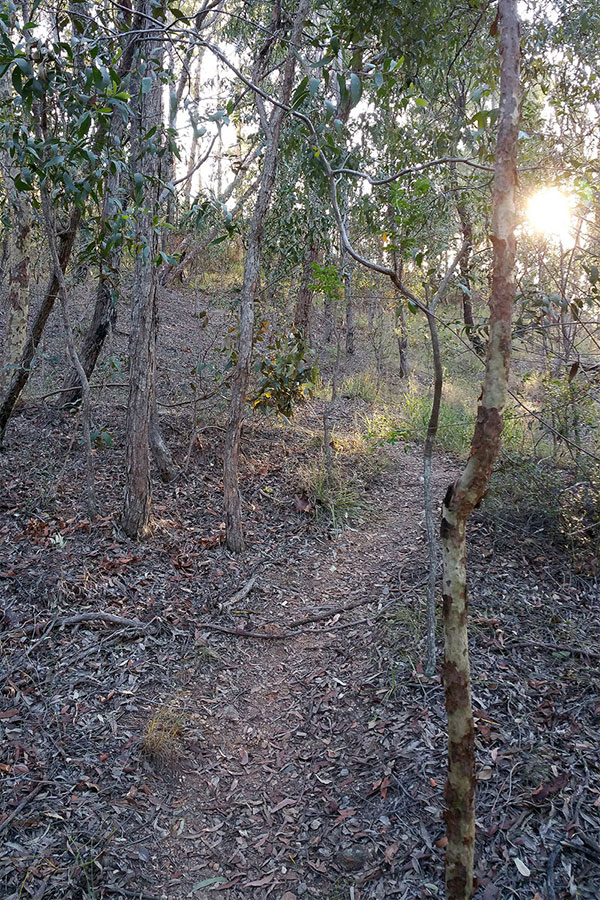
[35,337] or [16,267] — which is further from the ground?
[16,267]

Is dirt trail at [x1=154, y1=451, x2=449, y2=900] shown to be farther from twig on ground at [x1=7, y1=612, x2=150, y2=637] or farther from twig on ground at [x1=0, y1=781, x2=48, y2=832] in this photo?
twig on ground at [x1=0, y1=781, x2=48, y2=832]

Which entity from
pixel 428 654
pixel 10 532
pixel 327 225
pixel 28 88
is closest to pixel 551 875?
pixel 428 654

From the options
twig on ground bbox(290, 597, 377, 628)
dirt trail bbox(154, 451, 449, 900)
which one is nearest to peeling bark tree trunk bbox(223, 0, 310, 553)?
dirt trail bbox(154, 451, 449, 900)

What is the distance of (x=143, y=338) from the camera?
477 centimetres

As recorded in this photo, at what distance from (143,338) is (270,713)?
3005 millimetres

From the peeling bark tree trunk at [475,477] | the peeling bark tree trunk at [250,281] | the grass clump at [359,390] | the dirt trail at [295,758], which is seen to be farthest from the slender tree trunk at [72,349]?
the grass clump at [359,390]

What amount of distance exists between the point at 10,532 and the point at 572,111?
635cm

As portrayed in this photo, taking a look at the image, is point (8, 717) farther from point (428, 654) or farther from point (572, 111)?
point (572, 111)

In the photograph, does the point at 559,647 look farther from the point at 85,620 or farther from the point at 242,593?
the point at 85,620

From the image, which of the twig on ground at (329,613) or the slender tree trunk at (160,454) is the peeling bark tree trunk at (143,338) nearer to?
the slender tree trunk at (160,454)

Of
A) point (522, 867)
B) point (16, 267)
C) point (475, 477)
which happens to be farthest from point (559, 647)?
point (16, 267)

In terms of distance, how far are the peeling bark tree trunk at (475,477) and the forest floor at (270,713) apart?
0.73 meters

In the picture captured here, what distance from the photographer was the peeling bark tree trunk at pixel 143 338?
453 centimetres

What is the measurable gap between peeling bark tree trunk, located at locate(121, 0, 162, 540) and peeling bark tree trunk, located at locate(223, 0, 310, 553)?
0.72 metres
